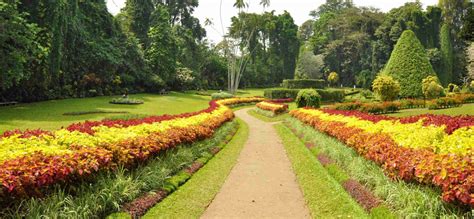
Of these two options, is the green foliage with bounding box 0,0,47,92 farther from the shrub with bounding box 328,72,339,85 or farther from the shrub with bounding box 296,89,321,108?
the shrub with bounding box 328,72,339,85

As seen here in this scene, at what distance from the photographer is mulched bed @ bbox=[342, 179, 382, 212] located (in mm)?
6344

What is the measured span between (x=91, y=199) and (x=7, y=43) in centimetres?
2019

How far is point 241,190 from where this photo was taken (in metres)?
8.02

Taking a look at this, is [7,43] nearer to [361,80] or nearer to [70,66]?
A: [70,66]

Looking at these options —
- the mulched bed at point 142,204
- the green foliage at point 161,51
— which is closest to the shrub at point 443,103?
the mulched bed at point 142,204

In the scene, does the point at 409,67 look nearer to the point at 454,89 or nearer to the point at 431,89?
the point at 431,89

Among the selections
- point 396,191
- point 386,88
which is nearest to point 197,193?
point 396,191

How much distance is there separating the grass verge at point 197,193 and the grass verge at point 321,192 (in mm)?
2045

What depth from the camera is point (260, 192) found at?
7.86m

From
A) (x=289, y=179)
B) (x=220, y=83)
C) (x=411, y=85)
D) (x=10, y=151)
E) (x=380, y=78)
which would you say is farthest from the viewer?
(x=220, y=83)

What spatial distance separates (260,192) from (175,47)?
4203 cm

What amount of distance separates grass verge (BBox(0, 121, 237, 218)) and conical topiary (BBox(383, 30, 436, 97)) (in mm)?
26282

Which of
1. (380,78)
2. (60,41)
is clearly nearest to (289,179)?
(380,78)

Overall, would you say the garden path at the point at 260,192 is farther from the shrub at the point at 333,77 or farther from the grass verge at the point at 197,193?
the shrub at the point at 333,77
